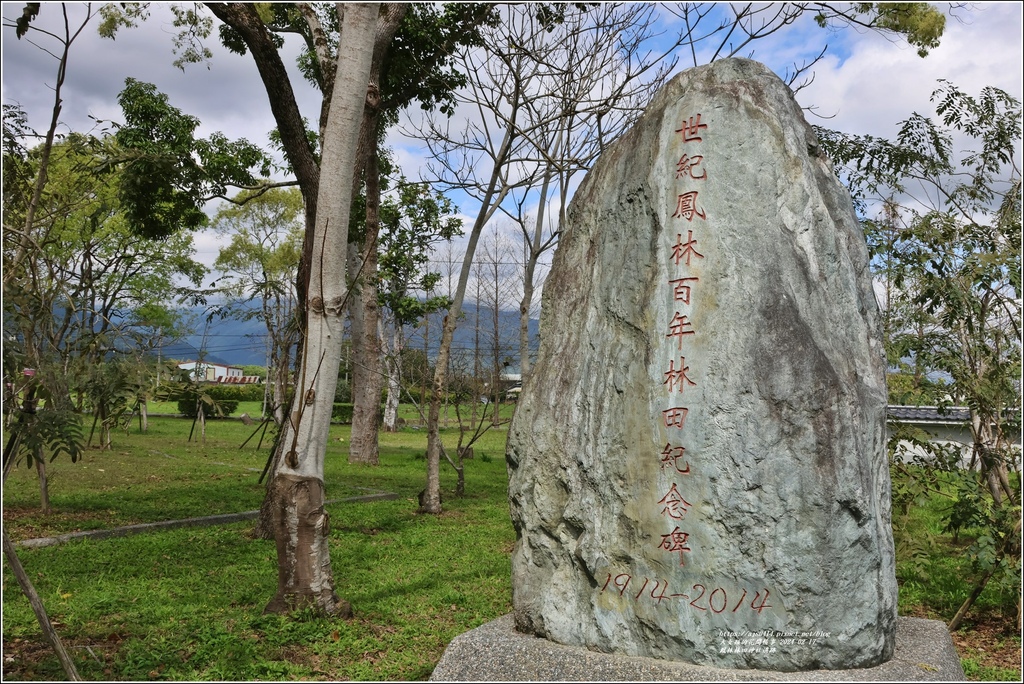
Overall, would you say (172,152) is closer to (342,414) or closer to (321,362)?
(321,362)

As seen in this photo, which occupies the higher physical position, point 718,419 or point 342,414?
point 718,419

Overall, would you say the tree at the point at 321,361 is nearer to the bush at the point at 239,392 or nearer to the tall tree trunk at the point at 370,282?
the tall tree trunk at the point at 370,282

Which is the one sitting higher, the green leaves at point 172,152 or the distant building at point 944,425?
the green leaves at point 172,152

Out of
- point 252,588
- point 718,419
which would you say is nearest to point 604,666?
point 718,419

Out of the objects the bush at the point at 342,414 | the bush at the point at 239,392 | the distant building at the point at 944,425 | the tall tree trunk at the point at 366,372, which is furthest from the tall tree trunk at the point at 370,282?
the bush at the point at 239,392

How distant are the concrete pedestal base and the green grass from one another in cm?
67

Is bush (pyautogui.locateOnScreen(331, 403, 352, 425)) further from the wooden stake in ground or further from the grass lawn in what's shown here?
the wooden stake in ground

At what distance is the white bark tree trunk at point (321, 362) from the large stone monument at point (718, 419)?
1414mm

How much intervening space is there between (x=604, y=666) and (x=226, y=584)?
338 centimetres

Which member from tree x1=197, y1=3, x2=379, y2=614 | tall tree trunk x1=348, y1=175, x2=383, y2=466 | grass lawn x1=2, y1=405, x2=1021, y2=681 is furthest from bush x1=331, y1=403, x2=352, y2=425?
tree x1=197, y1=3, x2=379, y2=614

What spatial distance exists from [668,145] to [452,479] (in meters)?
9.40

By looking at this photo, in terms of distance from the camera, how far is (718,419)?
3762mm

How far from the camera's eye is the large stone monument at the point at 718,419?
3.65m

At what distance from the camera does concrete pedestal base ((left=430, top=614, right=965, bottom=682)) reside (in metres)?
3.56
